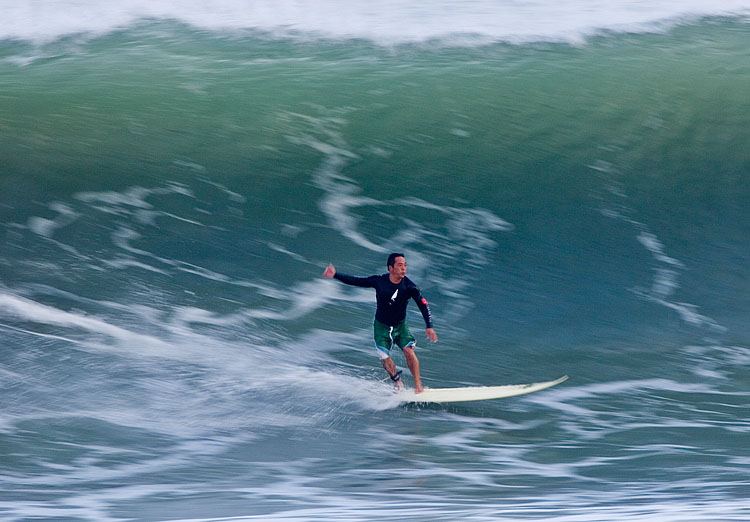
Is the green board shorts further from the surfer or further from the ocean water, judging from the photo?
the ocean water

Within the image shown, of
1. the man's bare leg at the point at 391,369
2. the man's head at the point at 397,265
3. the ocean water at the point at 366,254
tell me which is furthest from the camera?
the man's bare leg at the point at 391,369

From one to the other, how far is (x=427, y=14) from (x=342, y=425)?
11058 mm

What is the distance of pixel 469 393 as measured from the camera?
857 cm

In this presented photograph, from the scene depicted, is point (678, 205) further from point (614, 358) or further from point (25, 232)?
point (25, 232)

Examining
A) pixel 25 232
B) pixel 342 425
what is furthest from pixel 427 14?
pixel 342 425

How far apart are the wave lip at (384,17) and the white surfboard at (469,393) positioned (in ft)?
30.3

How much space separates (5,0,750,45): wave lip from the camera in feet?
Answer: 56.1

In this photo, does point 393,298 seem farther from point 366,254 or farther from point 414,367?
point 366,254

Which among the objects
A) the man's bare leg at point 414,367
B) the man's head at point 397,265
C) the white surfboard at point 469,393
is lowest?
the white surfboard at point 469,393

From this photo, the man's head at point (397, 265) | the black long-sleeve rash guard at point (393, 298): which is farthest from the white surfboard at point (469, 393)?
the man's head at point (397, 265)

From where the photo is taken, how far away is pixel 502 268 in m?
11.3

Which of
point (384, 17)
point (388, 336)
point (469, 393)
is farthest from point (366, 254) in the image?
point (384, 17)

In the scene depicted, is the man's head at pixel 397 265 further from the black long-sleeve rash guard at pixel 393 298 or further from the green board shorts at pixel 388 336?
the green board shorts at pixel 388 336

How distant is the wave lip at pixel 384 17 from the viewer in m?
17.1
